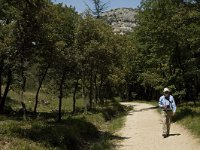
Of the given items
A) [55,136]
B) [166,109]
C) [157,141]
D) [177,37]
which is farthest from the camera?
[177,37]

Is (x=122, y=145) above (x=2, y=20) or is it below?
below

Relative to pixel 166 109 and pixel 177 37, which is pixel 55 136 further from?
pixel 177 37

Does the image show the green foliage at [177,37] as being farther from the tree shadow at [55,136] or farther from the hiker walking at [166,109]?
the tree shadow at [55,136]

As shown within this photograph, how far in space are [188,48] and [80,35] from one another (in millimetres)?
10879

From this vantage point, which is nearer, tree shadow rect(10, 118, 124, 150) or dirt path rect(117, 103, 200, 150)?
tree shadow rect(10, 118, 124, 150)

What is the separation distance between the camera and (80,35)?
120 ft

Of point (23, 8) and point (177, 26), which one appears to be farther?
point (177, 26)

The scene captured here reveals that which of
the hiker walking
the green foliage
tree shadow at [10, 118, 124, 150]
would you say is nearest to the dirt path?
the hiker walking

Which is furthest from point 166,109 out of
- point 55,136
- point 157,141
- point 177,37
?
point 177,37

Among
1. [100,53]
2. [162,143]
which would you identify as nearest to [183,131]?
[162,143]

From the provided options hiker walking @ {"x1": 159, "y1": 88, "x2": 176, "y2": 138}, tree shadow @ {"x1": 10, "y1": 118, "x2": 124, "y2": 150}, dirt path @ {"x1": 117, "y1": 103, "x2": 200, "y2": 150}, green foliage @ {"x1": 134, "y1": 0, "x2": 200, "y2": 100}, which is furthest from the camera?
green foliage @ {"x1": 134, "y1": 0, "x2": 200, "y2": 100}

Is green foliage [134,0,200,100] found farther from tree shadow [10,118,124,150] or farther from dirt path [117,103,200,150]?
tree shadow [10,118,124,150]

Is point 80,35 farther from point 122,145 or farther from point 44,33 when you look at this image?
point 122,145

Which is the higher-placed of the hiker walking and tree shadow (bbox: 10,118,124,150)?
the hiker walking
